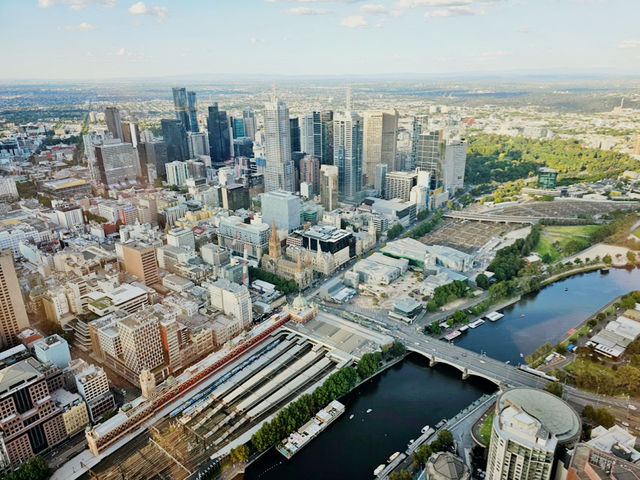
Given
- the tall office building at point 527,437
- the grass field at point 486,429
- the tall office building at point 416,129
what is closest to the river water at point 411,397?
the grass field at point 486,429

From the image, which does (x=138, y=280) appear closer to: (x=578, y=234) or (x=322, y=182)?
(x=322, y=182)

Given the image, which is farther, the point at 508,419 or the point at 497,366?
the point at 497,366

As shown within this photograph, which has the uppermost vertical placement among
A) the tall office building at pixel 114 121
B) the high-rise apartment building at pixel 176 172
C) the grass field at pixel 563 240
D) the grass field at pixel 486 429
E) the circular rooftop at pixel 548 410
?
the tall office building at pixel 114 121

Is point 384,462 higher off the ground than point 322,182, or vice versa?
point 322,182

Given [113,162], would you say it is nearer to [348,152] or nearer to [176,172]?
[176,172]

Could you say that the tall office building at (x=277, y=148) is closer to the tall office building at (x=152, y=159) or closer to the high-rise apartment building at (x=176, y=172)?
the high-rise apartment building at (x=176, y=172)

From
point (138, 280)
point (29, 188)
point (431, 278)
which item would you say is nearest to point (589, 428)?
point (431, 278)

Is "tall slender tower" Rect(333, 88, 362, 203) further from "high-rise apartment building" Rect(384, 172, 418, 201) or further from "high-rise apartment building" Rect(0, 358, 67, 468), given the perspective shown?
"high-rise apartment building" Rect(0, 358, 67, 468)
